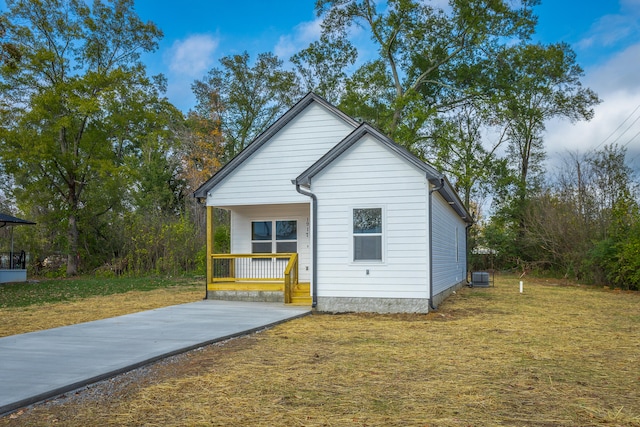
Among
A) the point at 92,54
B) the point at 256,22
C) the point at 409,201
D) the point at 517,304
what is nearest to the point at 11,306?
the point at 409,201

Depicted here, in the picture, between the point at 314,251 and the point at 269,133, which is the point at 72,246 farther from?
the point at 314,251

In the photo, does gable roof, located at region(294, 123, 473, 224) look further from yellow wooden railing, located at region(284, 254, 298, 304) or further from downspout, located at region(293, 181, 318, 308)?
yellow wooden railing, located at region(284, 254, 298, 304)

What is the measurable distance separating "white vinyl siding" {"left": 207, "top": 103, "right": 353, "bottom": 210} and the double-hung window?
5.34 feet

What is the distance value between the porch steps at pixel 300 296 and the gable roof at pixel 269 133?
3701 millimetres

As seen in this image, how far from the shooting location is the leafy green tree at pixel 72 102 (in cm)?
2708

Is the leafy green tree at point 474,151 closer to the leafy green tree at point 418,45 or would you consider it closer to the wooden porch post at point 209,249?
the leafy green tree at point 418,45

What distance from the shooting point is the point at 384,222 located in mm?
11711

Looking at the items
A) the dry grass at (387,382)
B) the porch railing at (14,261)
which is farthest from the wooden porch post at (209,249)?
the porch railing at (14,261)

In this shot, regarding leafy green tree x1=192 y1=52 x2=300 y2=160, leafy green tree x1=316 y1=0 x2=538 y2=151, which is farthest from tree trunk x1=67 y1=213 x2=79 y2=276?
leafy green tree x1=316 y1=0 x2=538 y2=151

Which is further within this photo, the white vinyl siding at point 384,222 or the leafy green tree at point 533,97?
the leafy green tree at point 533,97

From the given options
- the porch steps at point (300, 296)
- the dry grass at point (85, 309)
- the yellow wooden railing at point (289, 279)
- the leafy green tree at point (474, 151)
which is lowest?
the dry grass at point (85, 309)

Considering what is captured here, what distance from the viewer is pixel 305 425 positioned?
4324 mm

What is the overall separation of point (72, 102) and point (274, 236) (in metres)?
16.8

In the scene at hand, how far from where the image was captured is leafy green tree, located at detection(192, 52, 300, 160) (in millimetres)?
34625
